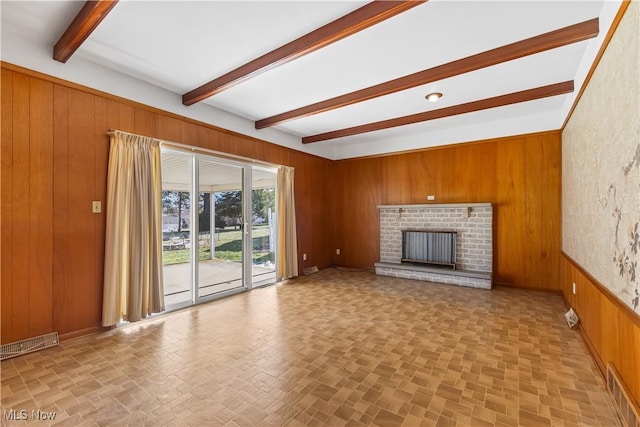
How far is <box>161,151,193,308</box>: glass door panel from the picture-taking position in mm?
3705

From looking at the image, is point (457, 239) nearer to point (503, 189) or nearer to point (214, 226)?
point (503, 189)

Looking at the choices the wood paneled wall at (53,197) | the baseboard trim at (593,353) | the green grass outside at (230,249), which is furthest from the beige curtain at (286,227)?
the baseboard trim at (593,353)

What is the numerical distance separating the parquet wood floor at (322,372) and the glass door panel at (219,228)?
89 cm

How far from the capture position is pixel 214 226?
4.28 meters

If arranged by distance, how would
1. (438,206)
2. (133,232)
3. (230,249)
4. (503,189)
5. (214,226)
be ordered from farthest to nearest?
(438,206), (503,189), (230,249), (214,226), (133,232)

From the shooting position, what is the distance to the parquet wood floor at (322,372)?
175cm

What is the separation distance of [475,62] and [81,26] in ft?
11.4

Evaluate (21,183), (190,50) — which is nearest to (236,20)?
(190,50)

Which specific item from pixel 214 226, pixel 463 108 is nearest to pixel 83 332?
pixel 214 226

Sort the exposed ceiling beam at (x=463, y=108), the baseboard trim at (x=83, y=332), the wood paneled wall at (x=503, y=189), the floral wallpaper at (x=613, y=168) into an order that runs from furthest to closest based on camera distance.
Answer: the wood paneled wall at (x=503, y=189) < the exposed ceiling beam at (x=463, y=108) < the baseboard trim at (x=83, y=332) < the floral wallpaper at (x=613, y=168)

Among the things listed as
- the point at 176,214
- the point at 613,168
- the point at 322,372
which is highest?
the point at 613,168

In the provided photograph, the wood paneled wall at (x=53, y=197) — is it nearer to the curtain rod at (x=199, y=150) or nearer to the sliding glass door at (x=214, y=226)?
the curtain rod at (x=199, y=150)

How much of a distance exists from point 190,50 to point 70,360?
9.90 feet

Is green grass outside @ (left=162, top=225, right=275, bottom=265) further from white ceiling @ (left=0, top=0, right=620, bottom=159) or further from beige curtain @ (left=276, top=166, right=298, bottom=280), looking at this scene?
white ceiling @ (left=0, top=0, right=620, bottom=159)
